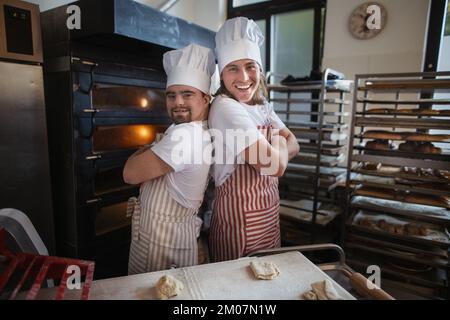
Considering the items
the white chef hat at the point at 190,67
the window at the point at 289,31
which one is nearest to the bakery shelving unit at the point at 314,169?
the window at the point at 289,31

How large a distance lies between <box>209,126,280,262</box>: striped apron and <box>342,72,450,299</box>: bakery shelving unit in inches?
40.9

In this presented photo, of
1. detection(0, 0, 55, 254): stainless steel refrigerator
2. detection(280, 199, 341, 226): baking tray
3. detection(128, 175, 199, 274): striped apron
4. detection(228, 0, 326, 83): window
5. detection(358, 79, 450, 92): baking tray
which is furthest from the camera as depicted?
detection(228, 0, 326, 83): window

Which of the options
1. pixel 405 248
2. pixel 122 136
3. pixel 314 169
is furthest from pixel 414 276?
pixel 122 136

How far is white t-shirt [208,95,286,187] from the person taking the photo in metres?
1.08

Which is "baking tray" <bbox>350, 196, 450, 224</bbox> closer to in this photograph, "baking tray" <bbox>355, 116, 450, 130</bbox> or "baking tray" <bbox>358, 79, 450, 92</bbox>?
"baking tray" <bbox>355, 116, 450, 130</bbox>

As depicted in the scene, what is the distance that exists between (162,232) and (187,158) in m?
0.34

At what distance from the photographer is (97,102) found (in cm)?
179

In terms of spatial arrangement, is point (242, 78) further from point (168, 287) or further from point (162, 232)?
point (168, 287)

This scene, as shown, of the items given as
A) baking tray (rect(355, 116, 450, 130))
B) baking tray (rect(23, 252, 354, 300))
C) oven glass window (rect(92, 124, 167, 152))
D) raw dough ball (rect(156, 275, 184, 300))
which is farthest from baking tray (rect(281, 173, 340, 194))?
raw dough ball (rect(156, 275, 184, 300))

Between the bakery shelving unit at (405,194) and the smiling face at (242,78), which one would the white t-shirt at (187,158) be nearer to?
the smiling face at (242,78)

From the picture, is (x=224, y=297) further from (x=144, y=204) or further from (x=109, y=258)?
(x=109, y=258)

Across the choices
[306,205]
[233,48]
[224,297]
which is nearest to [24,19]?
[233,48]

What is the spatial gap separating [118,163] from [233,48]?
0.99m

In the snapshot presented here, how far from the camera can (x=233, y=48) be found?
4.06 feet
